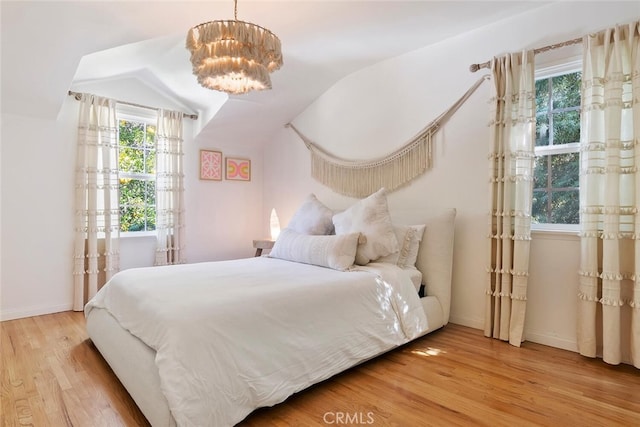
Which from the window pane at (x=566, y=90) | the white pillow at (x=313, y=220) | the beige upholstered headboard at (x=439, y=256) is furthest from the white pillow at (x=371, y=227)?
the window pane at (x=566, y=90)

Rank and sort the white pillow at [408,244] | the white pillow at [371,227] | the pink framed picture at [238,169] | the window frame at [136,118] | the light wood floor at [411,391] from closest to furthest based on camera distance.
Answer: the light wood floor at [411,391] < the white pillow at [371,227] < the white pillow at [408,244] < the window frame at [136,118] < the pink framed picture at [238,169]

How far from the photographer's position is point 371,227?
2.79m

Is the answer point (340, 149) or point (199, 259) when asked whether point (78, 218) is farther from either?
point (340, 149)

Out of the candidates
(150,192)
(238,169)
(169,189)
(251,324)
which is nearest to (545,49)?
(251,324)

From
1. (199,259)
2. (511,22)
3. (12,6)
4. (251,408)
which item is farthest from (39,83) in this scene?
(511,22)

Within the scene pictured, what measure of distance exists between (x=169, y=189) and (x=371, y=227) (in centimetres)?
249

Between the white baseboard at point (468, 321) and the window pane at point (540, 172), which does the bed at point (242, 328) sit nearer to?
the white baseboard at point (468, 321)

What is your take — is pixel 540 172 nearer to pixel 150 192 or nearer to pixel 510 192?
pixel 510 192

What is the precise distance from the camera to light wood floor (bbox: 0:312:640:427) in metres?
1.66

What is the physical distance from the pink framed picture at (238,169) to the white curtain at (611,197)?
373 cm

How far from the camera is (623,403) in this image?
1.77m

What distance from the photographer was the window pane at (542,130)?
264 cm

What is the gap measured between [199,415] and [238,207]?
350cm

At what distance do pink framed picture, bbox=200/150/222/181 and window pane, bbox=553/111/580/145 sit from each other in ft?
11.9
